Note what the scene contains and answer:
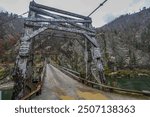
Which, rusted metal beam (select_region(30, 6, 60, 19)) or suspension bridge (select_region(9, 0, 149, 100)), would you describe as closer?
suspension bridge (select_region(9, 0, 149, 100))

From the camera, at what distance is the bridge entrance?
13.4 metres

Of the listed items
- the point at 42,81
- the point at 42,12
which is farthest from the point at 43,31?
the point at 42,81

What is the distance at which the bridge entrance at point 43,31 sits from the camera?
43.9 feet

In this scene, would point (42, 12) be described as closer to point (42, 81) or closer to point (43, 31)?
point (43, 31)

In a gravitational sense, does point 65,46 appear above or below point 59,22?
above

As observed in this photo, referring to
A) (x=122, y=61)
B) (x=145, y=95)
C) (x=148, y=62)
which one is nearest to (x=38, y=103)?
(x=145, y=95)

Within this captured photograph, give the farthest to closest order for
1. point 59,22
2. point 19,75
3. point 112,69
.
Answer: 1. point 112,69
2. point 59,22
3. point 19,75

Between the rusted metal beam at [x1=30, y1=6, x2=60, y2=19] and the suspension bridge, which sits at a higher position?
the rusted metal beam at [x1=30, y1=6, x2=60, y2=19]

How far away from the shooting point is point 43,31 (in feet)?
51.0

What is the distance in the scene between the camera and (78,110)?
877 centimetres

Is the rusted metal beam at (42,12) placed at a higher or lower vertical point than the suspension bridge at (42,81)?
higher

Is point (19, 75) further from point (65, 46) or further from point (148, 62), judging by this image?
point (148, 62)

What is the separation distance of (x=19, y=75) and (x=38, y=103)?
4.16m

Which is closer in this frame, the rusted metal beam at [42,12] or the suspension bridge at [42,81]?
the suspension bridge at [42,81]
